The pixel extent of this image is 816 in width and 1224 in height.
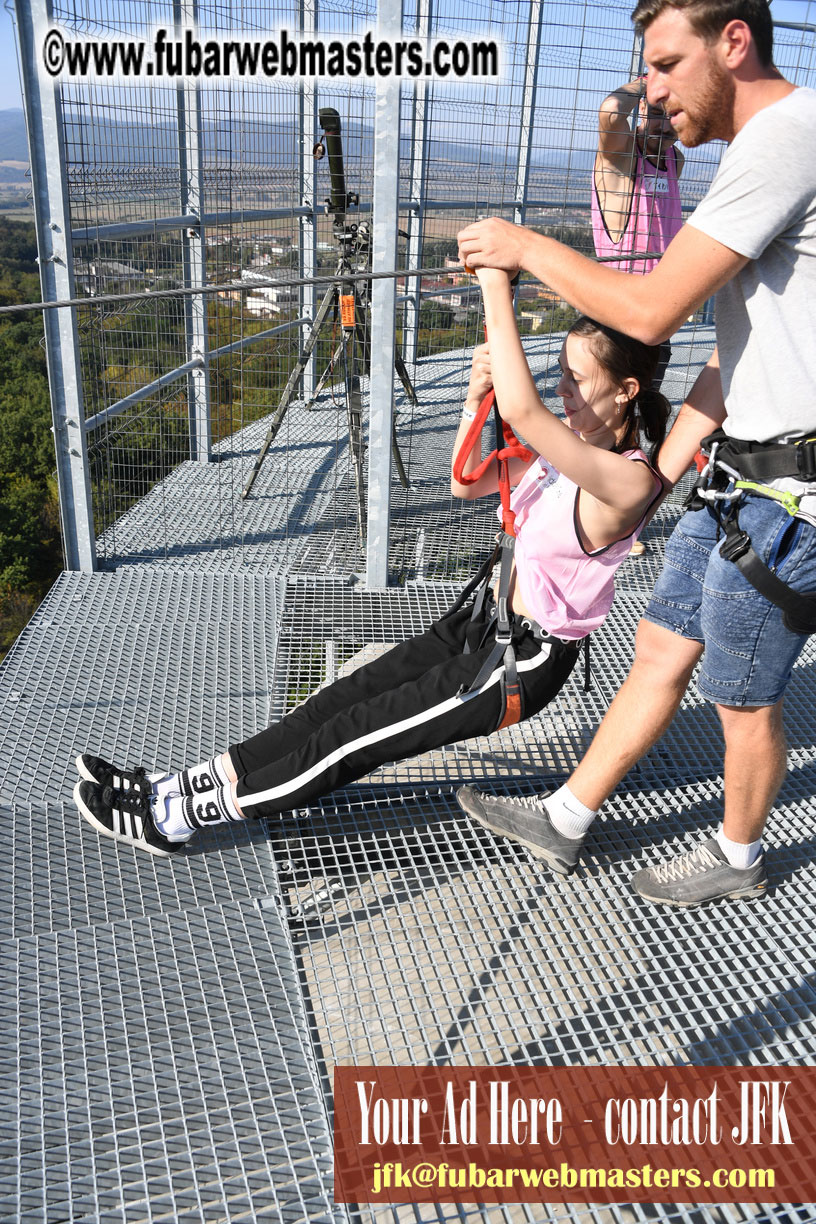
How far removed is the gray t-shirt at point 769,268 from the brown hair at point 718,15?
0.37ft

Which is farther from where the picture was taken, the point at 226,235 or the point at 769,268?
the point at 226,235

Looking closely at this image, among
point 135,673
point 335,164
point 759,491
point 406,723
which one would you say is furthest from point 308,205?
point 759,491

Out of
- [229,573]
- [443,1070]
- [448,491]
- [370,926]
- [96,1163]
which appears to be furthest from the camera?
[448,491]

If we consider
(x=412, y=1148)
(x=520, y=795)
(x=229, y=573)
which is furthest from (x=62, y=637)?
(x=412, y=1148)

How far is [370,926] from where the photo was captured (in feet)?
6.05

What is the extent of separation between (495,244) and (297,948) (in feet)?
4.44

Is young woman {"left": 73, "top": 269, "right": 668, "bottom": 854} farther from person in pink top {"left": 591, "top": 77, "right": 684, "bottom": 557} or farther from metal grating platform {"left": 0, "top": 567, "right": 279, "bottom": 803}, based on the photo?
person in pink top {"left": 591, "top": 77, "right": 684, "bottom": 557}

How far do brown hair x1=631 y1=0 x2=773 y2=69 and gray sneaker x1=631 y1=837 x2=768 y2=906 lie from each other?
1469 mm

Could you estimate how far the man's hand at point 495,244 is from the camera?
59.9 inches

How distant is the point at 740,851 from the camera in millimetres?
1901

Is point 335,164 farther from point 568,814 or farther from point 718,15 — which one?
point 568,814

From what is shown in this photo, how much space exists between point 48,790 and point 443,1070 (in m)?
1.19

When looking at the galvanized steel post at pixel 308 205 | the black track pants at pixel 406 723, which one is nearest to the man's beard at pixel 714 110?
the black track pants at pixel 406 723

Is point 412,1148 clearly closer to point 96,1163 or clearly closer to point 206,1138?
point 206,1138
